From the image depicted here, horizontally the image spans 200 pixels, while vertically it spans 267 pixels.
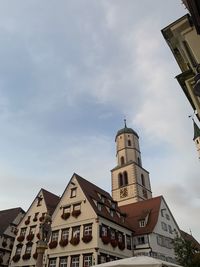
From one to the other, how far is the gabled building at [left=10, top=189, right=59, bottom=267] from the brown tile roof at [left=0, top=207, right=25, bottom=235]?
194 inches

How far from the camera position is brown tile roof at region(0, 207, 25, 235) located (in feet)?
143

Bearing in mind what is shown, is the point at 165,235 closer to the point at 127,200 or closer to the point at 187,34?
the point at 127,200

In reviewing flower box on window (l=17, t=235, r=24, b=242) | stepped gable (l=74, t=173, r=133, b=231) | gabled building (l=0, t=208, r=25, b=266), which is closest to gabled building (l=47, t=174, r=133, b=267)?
stepped gable (l=74, t=173, r=133, b=231)

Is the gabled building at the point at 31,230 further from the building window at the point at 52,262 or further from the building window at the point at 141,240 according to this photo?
the building window at the point at 141,240

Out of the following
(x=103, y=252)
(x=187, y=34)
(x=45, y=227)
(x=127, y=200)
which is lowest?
(x=45, y=227)

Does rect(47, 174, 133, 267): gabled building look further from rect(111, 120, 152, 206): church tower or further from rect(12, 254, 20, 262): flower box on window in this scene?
rect(111, 120, 152, 206): church tower

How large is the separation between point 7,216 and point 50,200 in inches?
415

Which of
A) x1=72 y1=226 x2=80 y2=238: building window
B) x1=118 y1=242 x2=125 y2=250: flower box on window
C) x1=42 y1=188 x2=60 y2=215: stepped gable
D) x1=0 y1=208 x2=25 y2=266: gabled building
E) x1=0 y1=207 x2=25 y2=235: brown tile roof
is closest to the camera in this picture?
x1=72 y1=226 x2=80 y2=238: building window

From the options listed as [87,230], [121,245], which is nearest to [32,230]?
[87,230]

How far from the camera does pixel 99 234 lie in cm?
3142

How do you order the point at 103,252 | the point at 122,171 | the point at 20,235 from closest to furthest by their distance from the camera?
1. the point at 103,252
2. the point at 20,235
3. the point at 122,171

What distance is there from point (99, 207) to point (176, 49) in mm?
25759

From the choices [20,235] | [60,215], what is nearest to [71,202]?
[60,215]

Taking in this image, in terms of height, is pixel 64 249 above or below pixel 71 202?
below
